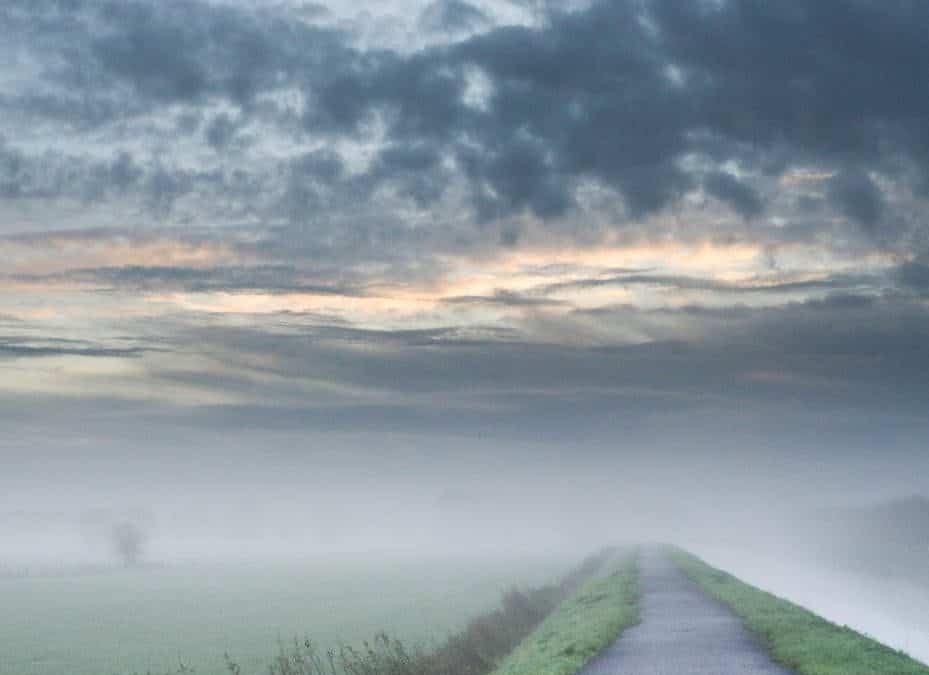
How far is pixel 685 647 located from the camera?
22.7m

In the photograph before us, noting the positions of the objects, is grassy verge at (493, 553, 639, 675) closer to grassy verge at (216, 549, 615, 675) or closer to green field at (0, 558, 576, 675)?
grassy verge at (216, 549, 615, 675)

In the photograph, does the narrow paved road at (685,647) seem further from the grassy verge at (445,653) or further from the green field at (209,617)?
the green field at (209,617)

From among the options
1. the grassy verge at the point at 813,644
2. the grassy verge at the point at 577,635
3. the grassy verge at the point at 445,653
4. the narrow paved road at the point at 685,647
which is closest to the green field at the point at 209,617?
the grassy verge at the point at 445,653

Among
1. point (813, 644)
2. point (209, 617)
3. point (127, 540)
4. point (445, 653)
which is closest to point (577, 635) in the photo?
point (445, 653)

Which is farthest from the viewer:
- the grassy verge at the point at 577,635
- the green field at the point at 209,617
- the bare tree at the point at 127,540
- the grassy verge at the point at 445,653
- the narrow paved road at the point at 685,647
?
the bare tree at the point at 127,540

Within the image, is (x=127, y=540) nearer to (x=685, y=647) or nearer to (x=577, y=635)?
(x=577, y=635)

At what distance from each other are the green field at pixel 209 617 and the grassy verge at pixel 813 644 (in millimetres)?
14870

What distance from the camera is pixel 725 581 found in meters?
48.5

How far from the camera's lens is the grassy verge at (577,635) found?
2189cm

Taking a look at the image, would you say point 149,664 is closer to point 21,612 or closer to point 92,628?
point 92,628

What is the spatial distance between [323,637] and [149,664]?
9493 millimetres

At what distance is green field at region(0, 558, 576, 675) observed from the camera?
43.4 meters

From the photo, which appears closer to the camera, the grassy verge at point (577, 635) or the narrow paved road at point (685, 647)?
the narrow paved road at point (685, 647)

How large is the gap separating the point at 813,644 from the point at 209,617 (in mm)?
46721
